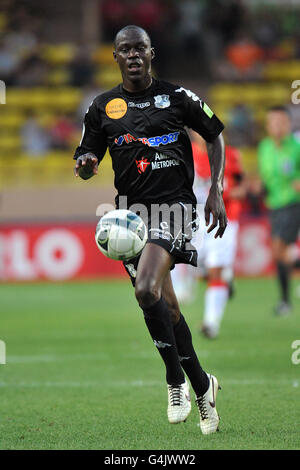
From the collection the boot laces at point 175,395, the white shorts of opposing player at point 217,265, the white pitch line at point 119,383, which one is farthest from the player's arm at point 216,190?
the white shorts of opposing player at point 217,265

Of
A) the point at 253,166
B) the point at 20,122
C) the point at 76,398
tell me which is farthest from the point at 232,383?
the point at 20,122

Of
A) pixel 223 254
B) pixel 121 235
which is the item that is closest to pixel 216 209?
pixel 121 235

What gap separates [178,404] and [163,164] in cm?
141

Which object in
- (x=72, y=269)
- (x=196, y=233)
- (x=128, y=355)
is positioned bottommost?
(x=72, y=269)

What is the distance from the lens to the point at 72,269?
17.1 metres

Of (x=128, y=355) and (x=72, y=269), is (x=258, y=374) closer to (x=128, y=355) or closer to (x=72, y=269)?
(x=128, y=355)

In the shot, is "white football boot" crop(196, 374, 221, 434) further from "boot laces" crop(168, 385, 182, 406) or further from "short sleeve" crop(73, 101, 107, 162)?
"short sleeve" crop(73, 101, 107, 162)

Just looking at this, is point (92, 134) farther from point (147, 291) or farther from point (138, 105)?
point (147, 291)

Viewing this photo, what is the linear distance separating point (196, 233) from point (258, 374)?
220 cm

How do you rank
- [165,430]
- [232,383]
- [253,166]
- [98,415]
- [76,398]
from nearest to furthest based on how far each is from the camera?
[165,430]
[98,415]
[76,398]
[232,383]
[253,166]

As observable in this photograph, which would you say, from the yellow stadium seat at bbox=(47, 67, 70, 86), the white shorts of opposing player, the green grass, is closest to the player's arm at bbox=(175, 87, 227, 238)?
the green grass

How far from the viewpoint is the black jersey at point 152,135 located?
5.46 m

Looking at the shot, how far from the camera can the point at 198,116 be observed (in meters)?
5.54

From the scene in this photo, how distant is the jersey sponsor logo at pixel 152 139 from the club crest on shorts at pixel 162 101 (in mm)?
174
